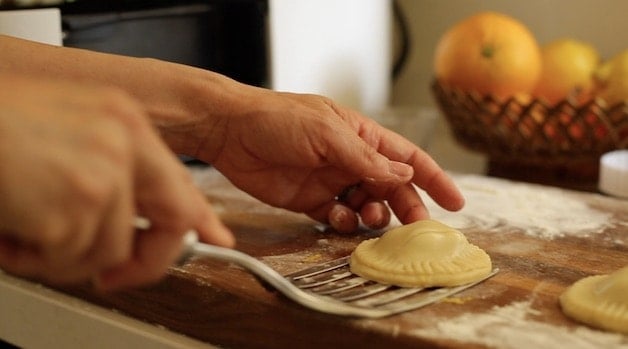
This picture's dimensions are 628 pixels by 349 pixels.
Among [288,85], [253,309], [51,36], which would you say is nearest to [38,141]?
[253,309]

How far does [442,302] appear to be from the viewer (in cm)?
57

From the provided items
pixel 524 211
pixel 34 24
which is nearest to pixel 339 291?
pixel 524 211

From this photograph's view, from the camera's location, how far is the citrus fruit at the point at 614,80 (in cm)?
97

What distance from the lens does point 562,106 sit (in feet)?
3.01

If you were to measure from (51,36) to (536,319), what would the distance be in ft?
1.76

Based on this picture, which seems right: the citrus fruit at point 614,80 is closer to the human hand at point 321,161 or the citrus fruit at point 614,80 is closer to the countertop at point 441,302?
the countertop at point 441,302

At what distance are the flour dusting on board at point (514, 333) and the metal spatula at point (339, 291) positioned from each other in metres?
0.03

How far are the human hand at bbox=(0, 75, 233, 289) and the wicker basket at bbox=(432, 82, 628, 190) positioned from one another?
0.60 metres

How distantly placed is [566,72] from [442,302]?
1.72 ft

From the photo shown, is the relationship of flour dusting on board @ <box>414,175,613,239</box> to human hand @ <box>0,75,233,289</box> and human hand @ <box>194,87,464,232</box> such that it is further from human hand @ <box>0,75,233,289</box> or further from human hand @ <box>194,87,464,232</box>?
human hand @ <box>0,75,233,289</box>

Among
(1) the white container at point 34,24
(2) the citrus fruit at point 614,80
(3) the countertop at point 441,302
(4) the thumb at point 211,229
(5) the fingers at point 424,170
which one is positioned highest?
(1) the white container at point 34,24

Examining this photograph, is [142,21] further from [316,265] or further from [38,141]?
[38,141]

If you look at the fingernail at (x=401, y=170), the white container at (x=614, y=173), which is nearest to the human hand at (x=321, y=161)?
the fingernail at (x=401, y=170)

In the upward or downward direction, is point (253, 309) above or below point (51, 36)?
below
